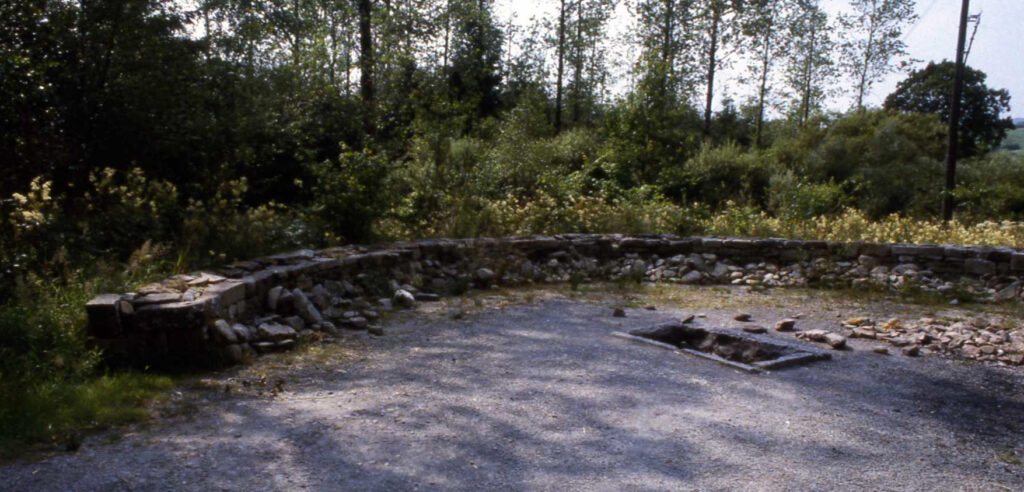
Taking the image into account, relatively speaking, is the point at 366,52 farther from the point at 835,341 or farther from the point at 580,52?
the point at 580,52

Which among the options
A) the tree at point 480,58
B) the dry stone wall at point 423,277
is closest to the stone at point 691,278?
the dry stone wall at point 423,277

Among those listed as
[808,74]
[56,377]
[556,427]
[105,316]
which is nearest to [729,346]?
[556,427]

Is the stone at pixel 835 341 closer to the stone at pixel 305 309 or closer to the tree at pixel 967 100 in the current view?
the stone at pixel 305 309

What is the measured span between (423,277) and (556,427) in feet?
14.2

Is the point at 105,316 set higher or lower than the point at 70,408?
higher

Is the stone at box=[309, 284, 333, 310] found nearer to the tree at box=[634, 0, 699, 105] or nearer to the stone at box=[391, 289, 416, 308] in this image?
the stone at box=[391, 289, 416, 308]

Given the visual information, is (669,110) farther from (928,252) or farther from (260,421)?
(260,421)

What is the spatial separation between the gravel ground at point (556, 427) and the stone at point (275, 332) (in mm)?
297

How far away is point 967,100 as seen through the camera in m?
32.2

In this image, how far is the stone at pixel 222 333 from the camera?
4.54 meters

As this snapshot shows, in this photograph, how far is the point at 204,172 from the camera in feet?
27.2

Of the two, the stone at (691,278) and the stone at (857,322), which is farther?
the stone at (691,278)

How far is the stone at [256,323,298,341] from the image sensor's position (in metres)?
5.06

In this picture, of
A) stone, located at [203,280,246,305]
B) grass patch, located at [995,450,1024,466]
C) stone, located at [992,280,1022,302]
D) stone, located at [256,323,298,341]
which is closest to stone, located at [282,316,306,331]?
stone, located at [256,323,298,341]
